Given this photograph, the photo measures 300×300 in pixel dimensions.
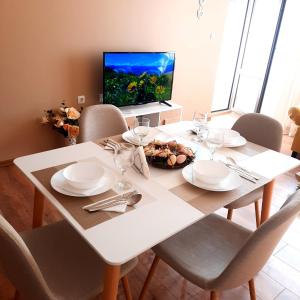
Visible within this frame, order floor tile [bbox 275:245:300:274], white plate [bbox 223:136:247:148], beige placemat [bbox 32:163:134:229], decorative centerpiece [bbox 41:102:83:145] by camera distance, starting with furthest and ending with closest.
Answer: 1. decorative centerpiece [bbox 41:102:83:145]
2. floor tile [bbox 275:245:300:274]
3. white plate [bbox 223:136:247:148]
4. beige placemat [bbox 32:163:134:229]

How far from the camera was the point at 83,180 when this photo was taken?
46.1 inches

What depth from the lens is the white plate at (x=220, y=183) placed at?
1.20 m

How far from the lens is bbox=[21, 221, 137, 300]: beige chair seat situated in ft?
3.44

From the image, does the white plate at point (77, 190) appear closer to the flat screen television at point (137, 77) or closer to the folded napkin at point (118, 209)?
the folded napkin at point (118, 209)

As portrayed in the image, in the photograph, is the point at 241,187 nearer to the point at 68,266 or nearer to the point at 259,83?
the point at 68,266

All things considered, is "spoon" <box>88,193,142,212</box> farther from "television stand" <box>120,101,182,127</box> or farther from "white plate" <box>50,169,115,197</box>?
"television stand" <box>120,101,182,127</box>

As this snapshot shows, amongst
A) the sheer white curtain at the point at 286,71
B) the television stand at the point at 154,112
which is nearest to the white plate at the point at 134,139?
→ the television stand at the point at 154,112

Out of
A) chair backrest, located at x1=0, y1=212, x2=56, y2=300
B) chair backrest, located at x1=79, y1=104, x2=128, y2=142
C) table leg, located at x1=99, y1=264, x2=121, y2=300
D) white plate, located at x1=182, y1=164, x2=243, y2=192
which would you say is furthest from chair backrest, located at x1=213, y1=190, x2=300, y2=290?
chair backrest, located at x1=79, y1=104, x2=128, y2=142

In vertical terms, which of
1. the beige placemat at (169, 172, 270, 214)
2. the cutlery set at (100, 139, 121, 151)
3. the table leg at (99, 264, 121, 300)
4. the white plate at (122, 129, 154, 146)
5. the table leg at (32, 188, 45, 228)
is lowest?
the table leg at (32, 188, 45, 228)

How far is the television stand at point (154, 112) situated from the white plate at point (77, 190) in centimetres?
189

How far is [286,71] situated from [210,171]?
348 centimetres

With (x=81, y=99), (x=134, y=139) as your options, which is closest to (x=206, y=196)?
(x=134, y=139)

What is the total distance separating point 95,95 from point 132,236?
2.36 metres

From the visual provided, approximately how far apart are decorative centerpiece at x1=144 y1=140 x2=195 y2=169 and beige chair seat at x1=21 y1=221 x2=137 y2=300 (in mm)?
439
